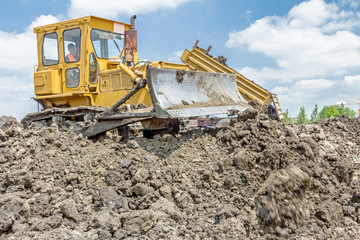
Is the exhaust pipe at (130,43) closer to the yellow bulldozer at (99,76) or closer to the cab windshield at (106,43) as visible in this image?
the yellow bulldozer at (99,76)

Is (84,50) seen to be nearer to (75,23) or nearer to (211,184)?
(75,23)

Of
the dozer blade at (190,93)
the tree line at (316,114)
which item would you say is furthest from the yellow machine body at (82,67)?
the tree line at (316,114)

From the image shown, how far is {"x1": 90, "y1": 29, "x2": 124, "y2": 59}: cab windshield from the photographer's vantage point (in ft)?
24.8

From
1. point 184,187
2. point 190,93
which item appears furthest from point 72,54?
point 184,187

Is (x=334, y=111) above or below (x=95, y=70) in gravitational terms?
below

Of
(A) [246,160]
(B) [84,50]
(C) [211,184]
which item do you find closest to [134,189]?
(C) [211,184]

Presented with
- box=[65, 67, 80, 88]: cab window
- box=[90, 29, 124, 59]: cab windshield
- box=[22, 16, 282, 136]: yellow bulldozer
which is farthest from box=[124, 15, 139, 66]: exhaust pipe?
box=[65, 67, 80, 88]: cab window

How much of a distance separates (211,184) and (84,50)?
4761mm

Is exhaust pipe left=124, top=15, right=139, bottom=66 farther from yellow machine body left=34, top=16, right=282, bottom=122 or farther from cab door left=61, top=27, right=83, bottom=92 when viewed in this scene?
cab door left=61, top=27, right=83, bottom=92

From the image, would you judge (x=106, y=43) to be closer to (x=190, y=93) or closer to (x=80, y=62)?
(x=80, y=62)

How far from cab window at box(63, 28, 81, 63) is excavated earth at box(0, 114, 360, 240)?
2843 millimetres

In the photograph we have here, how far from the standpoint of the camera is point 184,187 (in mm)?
3822

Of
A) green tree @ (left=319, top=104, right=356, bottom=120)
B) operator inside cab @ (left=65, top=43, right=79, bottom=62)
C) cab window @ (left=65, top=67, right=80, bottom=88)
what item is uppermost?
operator inside cab @ (left=65, top=43, right=79, bottom=62)

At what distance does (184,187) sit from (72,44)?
5185 mm
